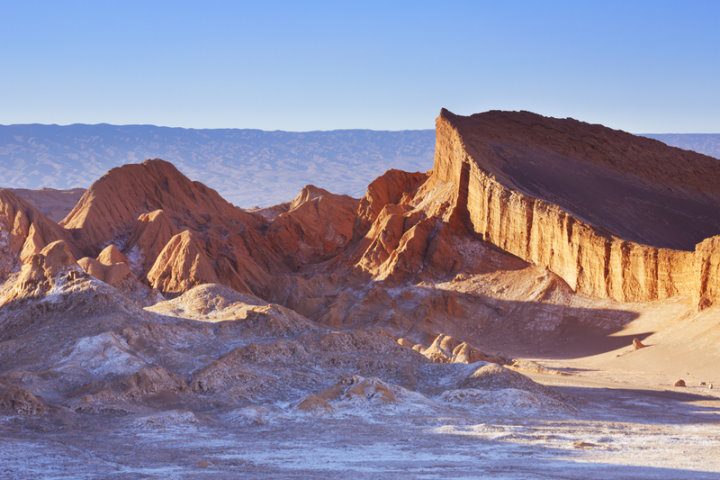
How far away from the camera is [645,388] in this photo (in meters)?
45.8

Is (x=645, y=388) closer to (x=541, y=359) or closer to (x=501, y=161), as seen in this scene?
(x=541, y=359)

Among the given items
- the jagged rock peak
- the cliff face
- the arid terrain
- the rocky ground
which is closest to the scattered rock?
the arid terrain

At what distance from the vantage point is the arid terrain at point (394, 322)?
99.6ft

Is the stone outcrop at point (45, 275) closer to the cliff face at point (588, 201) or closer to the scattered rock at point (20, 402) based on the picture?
the scattered rock at point (20, 402)

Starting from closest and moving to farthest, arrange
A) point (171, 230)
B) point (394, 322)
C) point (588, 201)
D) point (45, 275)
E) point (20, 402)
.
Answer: point (20, 402)
point (45, 275)
point (394, 322)
point (588, 201)
point (171, 230)

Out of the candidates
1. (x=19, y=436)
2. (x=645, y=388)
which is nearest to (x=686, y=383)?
(x=645, y=388)

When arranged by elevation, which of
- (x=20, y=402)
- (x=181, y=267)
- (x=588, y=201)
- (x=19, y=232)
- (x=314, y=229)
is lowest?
(x=20, y=402)

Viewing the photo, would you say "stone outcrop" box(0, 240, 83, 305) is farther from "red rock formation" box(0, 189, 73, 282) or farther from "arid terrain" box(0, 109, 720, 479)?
"red rock formation" box(0, 189, 73, 282)

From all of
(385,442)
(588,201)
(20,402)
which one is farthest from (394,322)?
(385,442)

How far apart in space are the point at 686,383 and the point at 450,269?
25.0 metres

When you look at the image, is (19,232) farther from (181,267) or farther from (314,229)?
(314,229)

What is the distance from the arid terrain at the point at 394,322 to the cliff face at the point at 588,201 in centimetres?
17

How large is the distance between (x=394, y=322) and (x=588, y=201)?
1481 cm

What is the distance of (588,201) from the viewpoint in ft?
240
